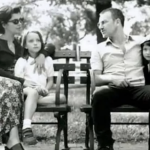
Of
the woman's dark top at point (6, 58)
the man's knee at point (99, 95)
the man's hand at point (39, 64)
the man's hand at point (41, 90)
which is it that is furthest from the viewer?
the man's hand at point (39, 64)

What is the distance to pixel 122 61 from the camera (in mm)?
3785

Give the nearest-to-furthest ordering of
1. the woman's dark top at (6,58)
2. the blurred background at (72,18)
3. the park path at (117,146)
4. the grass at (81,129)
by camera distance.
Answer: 1. the woman's dark top at (6,58)
2. the park path at (117,146)
3. the grass at (81,129)
4. the blurred background at (72,18)

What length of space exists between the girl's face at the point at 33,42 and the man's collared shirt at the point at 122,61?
55 centimetres

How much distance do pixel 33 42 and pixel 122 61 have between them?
0.88 meters

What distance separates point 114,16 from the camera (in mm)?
3812

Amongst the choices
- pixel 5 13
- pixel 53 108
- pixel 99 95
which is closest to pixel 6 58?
pixel 5 13

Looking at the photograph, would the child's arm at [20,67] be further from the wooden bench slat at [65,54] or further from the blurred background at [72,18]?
the blurred background at [72,18]

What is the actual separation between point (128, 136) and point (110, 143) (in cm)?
131

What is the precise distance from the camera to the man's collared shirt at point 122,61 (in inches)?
148

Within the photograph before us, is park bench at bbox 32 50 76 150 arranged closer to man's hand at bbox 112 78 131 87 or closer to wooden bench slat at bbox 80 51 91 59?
wooden bench slat at bbox 80 51 91 59

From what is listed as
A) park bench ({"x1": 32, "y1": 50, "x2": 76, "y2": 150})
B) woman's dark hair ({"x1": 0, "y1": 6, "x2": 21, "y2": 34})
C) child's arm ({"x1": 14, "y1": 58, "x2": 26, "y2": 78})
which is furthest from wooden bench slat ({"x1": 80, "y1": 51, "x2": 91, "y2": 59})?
woman's dark hair ({"x1": 0, "y1": 6, "x2": 21, "y2": 34})

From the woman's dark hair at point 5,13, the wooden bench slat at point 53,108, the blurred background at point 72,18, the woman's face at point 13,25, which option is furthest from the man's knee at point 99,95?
the blurred background at point 72,18

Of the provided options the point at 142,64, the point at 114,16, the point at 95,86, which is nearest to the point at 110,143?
the point at 95,86

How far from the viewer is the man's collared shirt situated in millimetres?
3752
